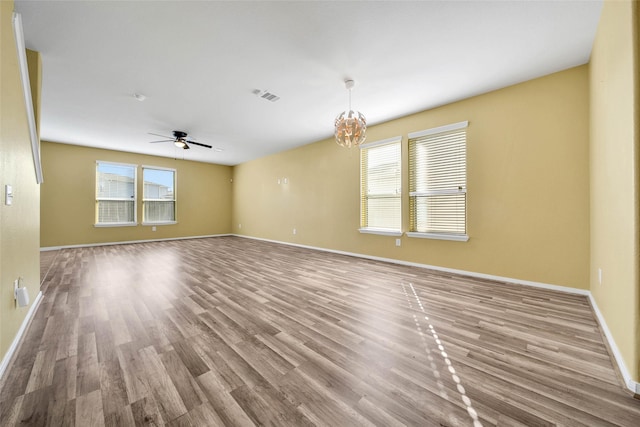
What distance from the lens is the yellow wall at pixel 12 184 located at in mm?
1517

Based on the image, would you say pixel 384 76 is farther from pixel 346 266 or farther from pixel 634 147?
pixel 346 266

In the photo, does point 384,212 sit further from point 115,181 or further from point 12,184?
point 115,181

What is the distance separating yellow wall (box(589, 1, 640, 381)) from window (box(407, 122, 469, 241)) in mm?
1405

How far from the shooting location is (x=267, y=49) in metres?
2.48

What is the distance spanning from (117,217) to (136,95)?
498 cm

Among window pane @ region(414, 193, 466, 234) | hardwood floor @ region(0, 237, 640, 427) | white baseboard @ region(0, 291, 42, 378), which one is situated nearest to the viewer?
hardwood floor @ region(0, 237, 640, 427)

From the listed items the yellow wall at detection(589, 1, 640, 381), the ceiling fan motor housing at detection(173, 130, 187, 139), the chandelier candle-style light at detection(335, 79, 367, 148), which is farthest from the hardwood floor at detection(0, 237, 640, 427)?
the ceiling fan motor housing at detection(173, 130, 187, 139)

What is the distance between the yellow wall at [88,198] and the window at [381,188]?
6.22m

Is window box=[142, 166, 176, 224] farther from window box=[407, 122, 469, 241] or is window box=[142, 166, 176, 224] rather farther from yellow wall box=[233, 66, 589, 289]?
window box=[407, 122, 469, 241]

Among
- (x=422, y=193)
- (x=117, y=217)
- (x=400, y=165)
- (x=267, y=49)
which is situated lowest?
(x=117, y=217)

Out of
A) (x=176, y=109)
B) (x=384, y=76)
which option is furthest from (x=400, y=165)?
(x=176, y=109)

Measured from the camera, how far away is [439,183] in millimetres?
3852

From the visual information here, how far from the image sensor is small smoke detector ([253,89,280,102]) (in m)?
3.39

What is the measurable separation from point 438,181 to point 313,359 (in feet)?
11.2
